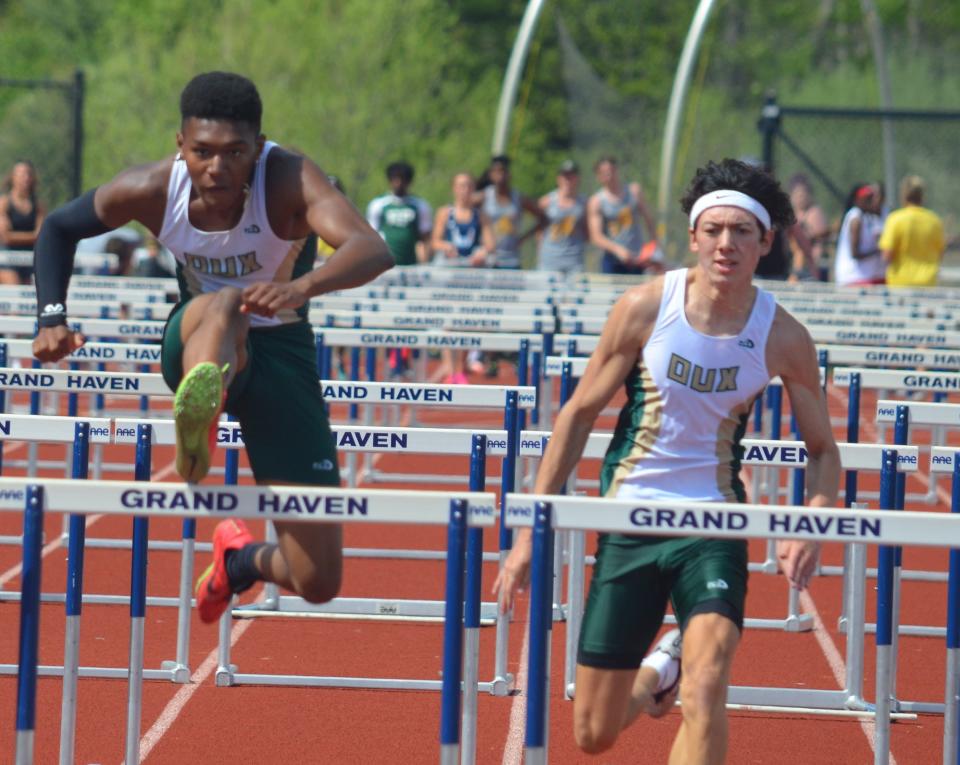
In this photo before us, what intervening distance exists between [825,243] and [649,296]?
1559cm

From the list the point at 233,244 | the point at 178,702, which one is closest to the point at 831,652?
the point at 178,702

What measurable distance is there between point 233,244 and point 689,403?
1.29 meters

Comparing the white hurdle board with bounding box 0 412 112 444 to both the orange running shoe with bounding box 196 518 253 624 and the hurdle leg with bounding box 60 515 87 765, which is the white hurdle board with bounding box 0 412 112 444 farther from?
the orange running shoe with bounding box 196 518 253 624

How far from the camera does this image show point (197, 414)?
13.9ft

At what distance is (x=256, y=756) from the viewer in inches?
231

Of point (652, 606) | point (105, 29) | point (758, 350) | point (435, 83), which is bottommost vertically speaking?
point (652, 606)

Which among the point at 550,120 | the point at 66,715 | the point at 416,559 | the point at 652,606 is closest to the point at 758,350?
the point at 652,606

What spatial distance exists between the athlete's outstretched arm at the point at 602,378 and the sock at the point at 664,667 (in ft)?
1.45

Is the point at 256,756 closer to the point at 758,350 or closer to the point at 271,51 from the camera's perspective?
the point at 758,350

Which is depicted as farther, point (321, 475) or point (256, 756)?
point (256, 756)

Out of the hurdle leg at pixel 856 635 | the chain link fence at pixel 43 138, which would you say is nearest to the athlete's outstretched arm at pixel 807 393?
the hurdle leg at pixel 856 635

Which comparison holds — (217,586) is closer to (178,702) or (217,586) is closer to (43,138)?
(178,702)

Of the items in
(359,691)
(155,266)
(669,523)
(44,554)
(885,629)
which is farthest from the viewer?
(155,266)

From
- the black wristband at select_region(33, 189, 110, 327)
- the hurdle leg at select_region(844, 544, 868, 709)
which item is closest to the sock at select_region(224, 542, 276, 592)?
the black wristband at select_region(33, 189, 110, 327)
